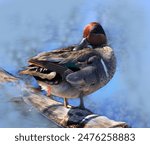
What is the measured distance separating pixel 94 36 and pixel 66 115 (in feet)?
1.53

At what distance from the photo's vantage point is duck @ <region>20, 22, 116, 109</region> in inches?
123

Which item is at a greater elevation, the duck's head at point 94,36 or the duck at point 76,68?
the duck's head at point 94,36

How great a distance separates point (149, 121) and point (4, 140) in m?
0.81

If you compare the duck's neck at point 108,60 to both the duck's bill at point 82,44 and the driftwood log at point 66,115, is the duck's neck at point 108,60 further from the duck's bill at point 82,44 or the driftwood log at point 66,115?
the driftwood log at point 66,115

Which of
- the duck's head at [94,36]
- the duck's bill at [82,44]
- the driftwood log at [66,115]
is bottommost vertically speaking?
the driftwood log at [66,115]

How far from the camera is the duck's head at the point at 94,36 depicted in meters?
3.34

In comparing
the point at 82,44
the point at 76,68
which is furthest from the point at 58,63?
the point at 82,44

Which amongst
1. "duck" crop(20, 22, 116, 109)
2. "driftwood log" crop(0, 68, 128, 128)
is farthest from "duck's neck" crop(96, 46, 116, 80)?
"driftwood log" crop(0, 68, 128, 128)

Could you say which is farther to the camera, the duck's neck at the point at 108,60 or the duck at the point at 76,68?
the duck's neck at the point at 108,60

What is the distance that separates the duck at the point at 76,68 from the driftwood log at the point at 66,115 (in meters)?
0.05

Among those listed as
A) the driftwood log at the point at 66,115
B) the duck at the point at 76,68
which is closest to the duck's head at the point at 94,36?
the duck at the point at 76,68

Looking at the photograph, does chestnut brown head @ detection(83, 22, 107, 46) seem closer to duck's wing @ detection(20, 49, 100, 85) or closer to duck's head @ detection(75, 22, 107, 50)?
duck's head @ detection(75, 22, 107, 50)

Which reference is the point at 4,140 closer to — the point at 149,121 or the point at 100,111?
the point at 100,111

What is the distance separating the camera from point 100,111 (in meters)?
3.38
